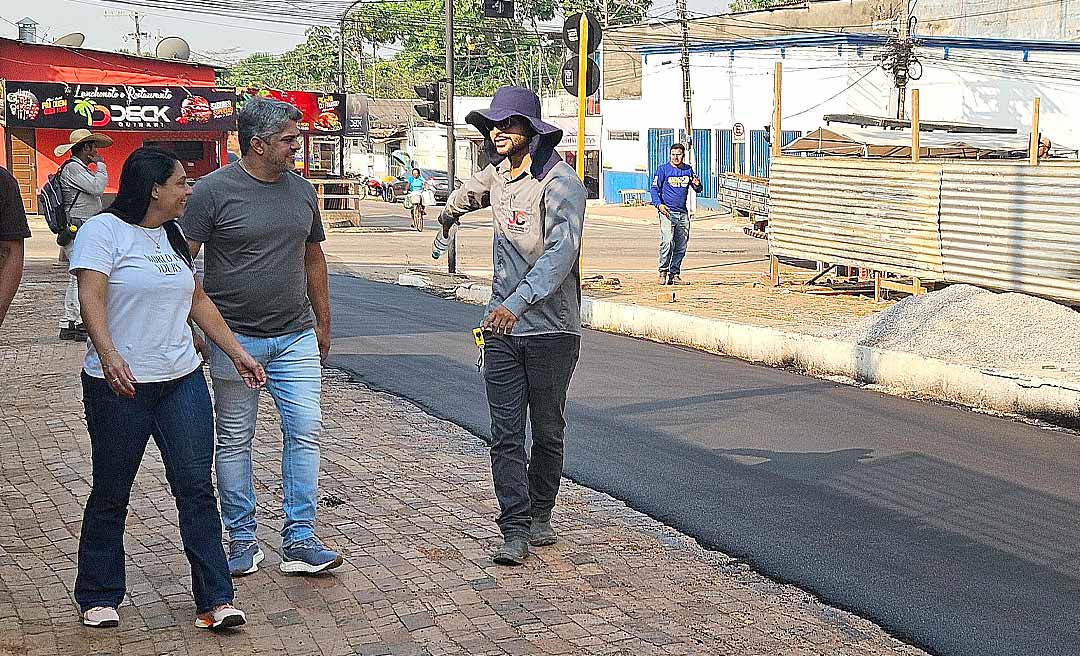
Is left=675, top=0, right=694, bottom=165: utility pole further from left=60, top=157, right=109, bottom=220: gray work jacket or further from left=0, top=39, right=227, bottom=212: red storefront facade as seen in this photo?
left=60, top=157, right=109, bottom=220: gray work jacket

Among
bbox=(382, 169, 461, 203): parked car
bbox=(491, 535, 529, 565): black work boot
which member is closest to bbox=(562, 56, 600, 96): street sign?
bbox=(491, 535, 529, 565): black work boot

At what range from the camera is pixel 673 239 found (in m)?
18.5

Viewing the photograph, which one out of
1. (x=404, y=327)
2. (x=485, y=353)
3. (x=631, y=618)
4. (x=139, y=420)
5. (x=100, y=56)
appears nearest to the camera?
(x=139, y=420)

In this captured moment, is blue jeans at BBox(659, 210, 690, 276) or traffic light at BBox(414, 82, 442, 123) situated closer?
blue jeans at BBox(659, 210, 690, 276)

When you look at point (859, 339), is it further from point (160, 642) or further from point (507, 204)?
point (160, 642)

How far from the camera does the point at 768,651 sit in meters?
4.73

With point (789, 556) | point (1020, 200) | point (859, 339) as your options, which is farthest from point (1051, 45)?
point (789, 556)

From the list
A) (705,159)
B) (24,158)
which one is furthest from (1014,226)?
(705,159)

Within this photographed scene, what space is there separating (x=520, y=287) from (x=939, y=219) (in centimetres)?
1113

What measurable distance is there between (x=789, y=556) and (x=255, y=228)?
2817 millimetres

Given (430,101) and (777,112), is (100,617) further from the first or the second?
(430,101)

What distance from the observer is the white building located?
39.6 meters

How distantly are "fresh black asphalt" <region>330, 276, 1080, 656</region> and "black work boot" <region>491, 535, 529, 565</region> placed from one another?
0.99m

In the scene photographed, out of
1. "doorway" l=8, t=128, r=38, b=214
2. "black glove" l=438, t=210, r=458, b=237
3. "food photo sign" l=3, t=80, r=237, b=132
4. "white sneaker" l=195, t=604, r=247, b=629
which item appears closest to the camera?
→ "white sneaker" l=195, t=604, r=247, b=629
